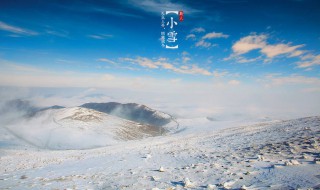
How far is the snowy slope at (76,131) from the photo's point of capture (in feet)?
406

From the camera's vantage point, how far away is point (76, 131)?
149125 mm

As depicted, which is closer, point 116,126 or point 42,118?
point 116,126

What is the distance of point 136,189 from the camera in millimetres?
11922

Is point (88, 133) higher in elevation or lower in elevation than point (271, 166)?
lower

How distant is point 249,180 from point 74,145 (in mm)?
120002

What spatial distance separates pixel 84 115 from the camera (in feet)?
632

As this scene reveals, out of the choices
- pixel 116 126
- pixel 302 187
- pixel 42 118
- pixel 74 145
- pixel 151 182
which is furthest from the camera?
pixel 42 118

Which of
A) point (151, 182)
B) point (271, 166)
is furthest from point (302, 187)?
point (151, 182)

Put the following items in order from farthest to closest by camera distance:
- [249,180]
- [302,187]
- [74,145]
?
[74,145], [249,180], [302,187]

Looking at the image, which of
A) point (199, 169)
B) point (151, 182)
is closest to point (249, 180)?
point (199, 169)

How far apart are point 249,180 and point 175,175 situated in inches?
174

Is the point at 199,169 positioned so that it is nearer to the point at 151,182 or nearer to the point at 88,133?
the point at 151,182

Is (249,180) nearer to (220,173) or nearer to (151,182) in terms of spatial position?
(220,173)

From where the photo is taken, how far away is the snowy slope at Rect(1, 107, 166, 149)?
124 metres
